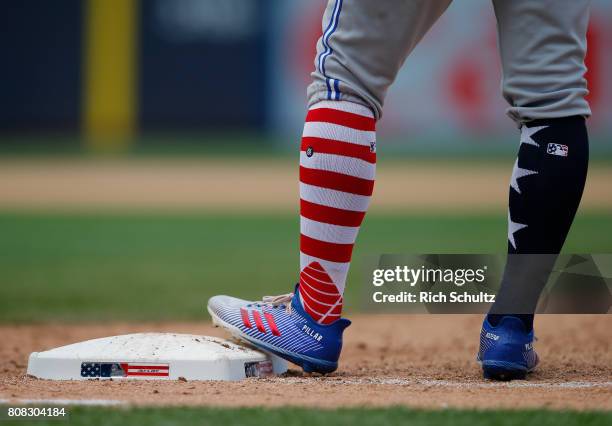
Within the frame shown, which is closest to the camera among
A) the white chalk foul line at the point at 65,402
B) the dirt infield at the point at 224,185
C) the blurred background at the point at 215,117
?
the white chalk foul line at the point at 65,402

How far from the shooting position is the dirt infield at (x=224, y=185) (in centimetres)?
858

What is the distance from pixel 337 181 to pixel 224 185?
8163 mm

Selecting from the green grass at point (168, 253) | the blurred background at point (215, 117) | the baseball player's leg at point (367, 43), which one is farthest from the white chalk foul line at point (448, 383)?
the blurred background at point (215, 117)

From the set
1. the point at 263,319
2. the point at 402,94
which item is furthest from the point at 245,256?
the point at 402,94

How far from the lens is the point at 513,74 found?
6.86 ft

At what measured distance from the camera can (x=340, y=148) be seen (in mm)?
2107

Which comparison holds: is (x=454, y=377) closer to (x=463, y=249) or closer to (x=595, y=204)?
(x=463, y=249)

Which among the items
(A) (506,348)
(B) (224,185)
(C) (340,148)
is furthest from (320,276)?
(B) (224,185)

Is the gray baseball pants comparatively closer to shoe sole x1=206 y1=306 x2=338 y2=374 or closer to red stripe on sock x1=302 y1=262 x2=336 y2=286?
red stripe on sock x1=302 y1=262 x2=336 y2=286

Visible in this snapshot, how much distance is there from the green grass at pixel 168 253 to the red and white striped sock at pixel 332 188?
5.30 feet

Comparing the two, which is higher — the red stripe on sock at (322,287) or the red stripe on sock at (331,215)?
the red stripe on sock at (331,215)

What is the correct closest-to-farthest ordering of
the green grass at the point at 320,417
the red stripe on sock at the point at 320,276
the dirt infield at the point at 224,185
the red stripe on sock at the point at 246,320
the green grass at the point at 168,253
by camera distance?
the green grass at the point at 320,417 → the red stripe on sock at the point at 320,276 → the red stripe on sock at the point at 246,320 → the green grass at the point at 168,253 → the dirt infield at the point at 224,185

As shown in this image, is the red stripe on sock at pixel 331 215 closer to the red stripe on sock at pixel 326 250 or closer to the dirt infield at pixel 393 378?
the red stripe on sock at pixel 326 250

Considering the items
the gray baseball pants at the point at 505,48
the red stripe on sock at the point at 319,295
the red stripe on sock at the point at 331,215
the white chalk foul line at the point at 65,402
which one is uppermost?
the gray baseball pants at the point at 505,48
